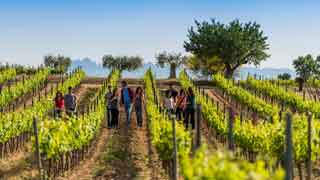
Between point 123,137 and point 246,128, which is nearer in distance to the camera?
point 246,128

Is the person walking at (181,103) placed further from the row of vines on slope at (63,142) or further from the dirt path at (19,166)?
the dirt path at (19,166)

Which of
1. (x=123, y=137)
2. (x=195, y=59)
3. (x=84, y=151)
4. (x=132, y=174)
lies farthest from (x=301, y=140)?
(x=195, y=59)

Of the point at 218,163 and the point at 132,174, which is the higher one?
the point at 218,163

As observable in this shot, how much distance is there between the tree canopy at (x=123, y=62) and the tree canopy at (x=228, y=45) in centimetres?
1983

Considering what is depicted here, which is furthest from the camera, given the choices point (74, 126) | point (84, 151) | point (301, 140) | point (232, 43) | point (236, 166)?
point (232, 43)

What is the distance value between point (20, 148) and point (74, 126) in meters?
3.70

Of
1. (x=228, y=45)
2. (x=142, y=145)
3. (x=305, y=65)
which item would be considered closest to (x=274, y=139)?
(x=142, y=145)

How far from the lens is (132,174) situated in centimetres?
1623

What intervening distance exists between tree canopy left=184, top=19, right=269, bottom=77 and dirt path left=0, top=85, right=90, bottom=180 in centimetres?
4454


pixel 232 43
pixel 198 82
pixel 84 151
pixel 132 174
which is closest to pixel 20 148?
pixel 84 151

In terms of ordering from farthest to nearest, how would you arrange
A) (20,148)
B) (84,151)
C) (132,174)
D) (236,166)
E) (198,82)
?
(198,82), (20,148), (84,151), (132,174), (236,166)

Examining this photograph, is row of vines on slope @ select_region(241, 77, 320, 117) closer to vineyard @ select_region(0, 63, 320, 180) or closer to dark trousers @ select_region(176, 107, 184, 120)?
vineyard @ select_region(0, 63, 320, 180)

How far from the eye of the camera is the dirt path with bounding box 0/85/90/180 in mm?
16312

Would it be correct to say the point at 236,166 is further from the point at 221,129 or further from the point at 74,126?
the point at 221,129
